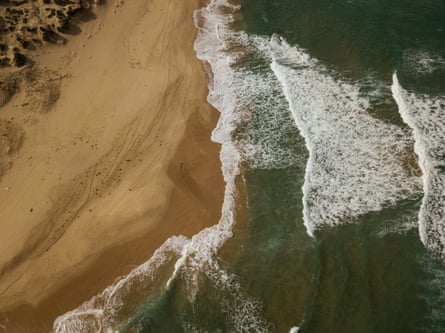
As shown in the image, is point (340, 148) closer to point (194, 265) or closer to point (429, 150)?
point (429, 150)

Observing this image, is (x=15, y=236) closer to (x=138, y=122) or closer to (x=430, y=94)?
(x=138, y=122)

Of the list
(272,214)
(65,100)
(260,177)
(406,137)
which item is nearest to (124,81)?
(65,100)

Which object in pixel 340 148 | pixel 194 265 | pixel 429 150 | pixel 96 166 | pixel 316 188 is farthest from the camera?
pixel 340 148

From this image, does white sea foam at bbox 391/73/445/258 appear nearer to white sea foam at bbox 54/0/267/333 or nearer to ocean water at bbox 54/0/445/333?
ocean water at bbox 54/0/445/333

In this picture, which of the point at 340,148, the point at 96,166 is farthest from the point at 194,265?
the point at 340,148

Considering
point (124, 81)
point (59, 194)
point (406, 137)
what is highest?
point (124, 81)
